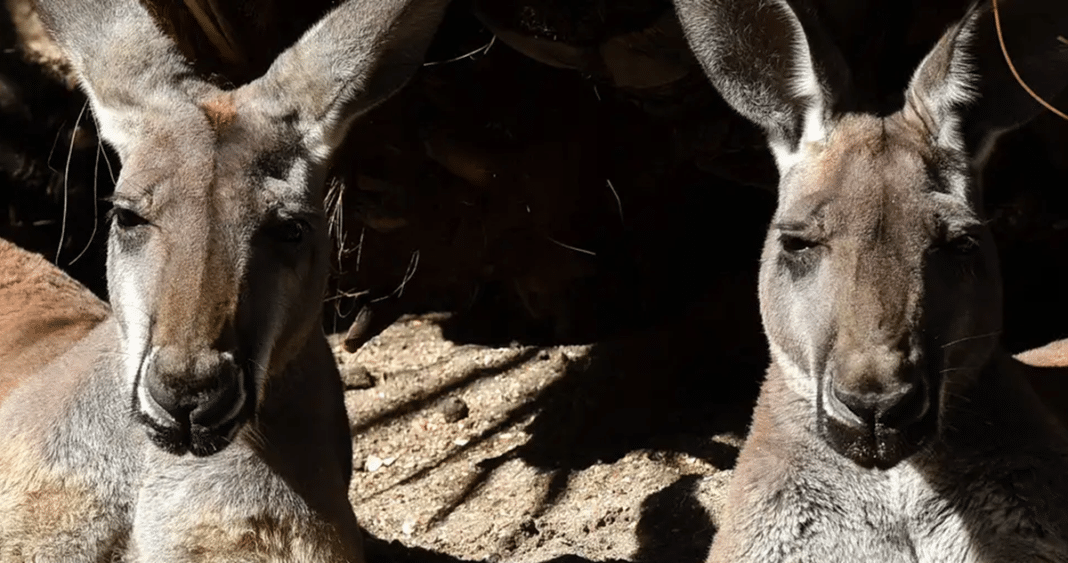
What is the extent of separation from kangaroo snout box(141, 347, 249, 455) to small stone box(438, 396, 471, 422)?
2.92 meters

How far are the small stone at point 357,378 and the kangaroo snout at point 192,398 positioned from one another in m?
3.38

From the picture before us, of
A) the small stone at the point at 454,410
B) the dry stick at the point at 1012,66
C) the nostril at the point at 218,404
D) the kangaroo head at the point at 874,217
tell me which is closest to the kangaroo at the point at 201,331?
the nostril at the point at 218,404

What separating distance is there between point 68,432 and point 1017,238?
15.0ft

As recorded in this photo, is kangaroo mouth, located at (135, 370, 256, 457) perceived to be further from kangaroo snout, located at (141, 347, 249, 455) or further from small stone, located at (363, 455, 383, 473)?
small stone, located at (363, 455, 383, 473)

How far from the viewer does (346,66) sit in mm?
4309

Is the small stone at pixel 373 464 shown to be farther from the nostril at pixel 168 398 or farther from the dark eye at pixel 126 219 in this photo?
the nostril at pixel 168 398

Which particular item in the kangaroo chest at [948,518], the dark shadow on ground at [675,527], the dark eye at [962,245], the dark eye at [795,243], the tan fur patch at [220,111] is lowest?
the dark shadow on ground at [675,527]

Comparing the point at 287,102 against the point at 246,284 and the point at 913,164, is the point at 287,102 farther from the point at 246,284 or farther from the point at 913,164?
the point at 913,164

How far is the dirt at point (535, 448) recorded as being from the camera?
18.2 ft

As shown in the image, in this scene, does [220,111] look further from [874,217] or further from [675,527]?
[675,527]

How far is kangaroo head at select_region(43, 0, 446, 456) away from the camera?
12.3 feet

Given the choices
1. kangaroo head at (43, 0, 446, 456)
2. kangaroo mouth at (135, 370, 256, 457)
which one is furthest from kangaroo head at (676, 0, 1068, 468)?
kangaroo mouth at (135, 370, 256, 457)

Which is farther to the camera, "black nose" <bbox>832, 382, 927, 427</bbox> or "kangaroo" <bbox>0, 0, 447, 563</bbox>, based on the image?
"kangaroo" <bbox>0, 0, 447, 563</bbox>

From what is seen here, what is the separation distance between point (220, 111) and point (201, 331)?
88 centimetres
